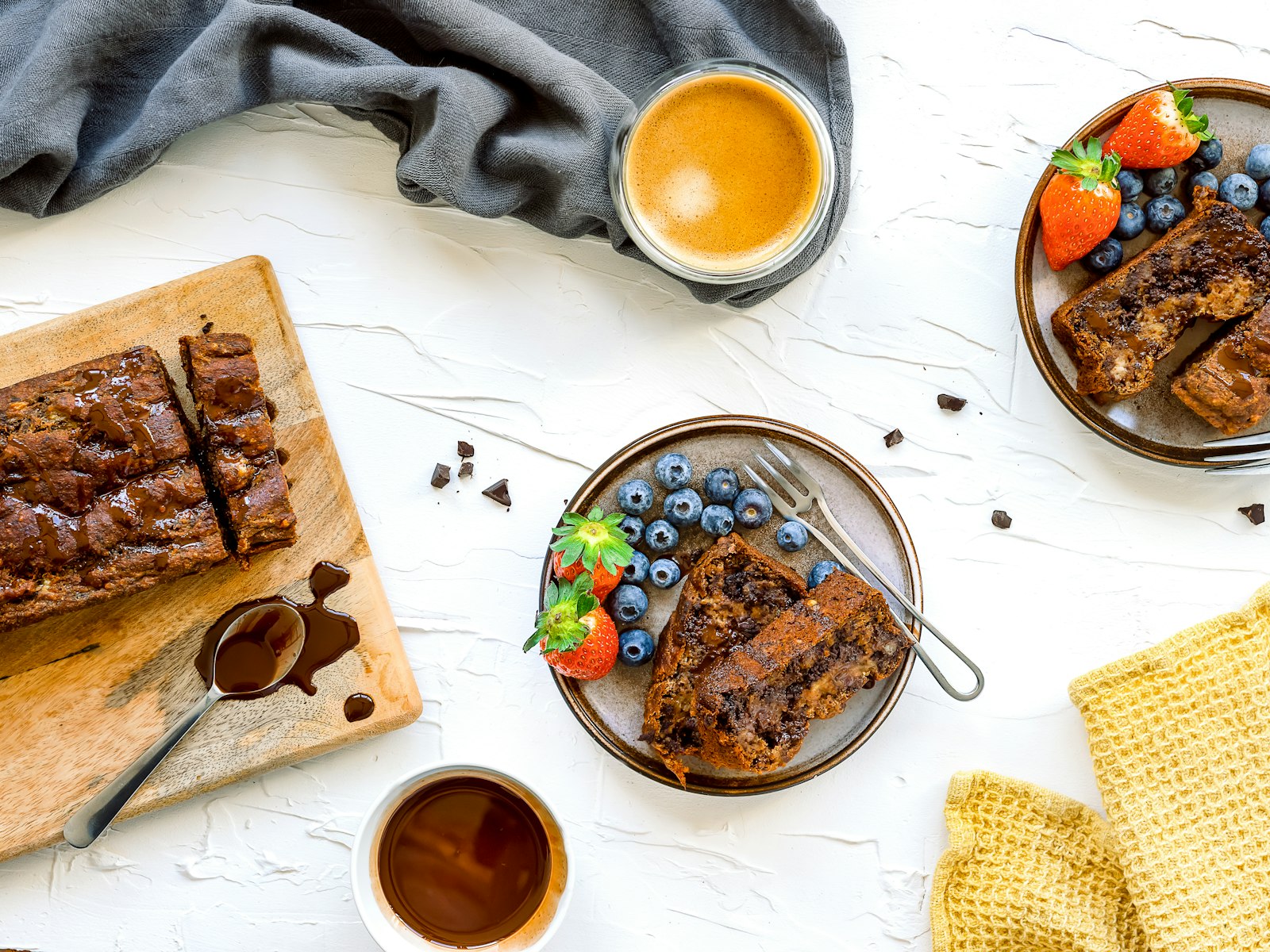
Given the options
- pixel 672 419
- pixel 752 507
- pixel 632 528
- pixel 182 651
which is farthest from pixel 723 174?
pixel 182 651

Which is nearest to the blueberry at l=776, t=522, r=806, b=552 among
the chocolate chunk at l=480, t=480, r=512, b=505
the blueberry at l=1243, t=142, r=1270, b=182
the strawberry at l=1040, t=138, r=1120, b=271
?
the chocolate chunk at l=480, t=480, r=512, b=505

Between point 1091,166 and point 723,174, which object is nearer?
point 1091,166

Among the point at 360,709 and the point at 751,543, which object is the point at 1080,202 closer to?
the point at 751,543

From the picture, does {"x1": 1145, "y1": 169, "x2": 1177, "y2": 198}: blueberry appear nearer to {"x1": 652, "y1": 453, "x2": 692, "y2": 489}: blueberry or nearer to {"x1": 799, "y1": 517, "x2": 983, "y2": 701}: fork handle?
{"x1": 799, "y1": 517, "x2": 983, "y2": 701}: fork handle

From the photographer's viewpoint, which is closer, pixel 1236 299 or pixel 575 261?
pixel 1236 299

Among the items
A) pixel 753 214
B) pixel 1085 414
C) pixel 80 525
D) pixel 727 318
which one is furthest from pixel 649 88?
pixel 80 525

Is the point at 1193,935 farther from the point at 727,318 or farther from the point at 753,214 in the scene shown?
the point at 753,214
